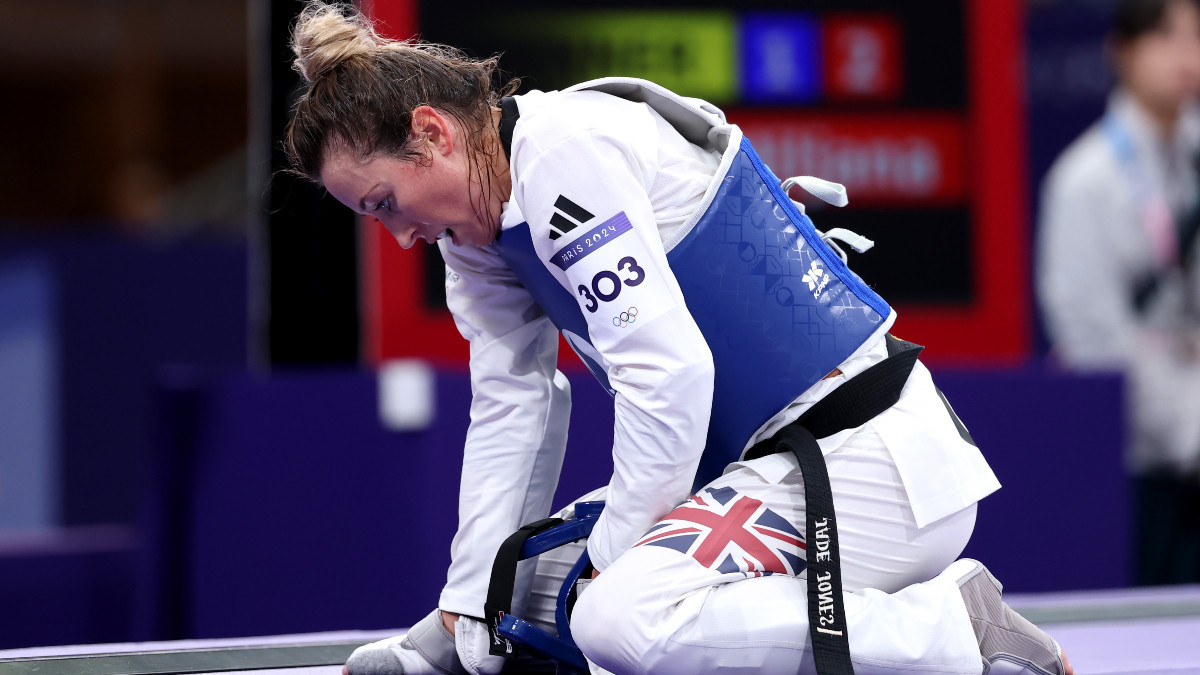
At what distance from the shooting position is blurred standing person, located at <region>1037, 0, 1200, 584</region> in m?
3.93

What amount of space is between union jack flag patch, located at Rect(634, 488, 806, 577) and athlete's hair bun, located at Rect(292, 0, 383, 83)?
827 mm

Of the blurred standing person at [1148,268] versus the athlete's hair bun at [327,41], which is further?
the blurred standing person at [1148,268]

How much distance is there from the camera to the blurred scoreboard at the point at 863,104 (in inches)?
160

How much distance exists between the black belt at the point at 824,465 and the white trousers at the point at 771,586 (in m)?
0.03

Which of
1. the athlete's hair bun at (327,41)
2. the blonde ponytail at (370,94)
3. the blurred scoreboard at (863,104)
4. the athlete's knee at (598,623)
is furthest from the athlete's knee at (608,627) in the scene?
the blurred scoreboard at (863,104)

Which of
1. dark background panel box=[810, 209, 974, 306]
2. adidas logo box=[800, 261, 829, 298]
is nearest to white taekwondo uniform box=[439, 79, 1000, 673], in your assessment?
adidas logo box=[800, 261, 829, 298]

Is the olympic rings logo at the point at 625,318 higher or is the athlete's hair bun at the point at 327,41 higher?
the athlete's hair bun at the point at 327,41

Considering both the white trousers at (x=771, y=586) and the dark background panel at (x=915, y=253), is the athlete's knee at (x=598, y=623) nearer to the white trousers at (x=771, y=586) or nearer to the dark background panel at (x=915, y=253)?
the white trousers at (x=771, y=586)

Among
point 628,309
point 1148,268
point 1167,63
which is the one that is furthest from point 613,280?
point 1167,63

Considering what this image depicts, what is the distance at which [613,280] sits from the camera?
1795 mm

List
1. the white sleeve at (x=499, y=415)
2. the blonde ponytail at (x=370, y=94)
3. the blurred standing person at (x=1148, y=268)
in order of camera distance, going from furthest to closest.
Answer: the blurred standing person at (x=1148, y=268) < the white sleeve at (x=499, y=415) < the blonde ponytail at (x=370, y=94)

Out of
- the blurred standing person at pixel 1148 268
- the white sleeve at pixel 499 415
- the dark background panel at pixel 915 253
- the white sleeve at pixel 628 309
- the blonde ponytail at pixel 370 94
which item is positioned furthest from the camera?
the dark background panel at pixel 915 253

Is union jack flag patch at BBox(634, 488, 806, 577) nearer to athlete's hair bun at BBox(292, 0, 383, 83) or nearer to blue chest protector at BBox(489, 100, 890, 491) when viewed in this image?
blue chest protector at BBox(489, 100, 890, 491)

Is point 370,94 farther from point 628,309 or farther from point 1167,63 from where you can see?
point 1167,63
